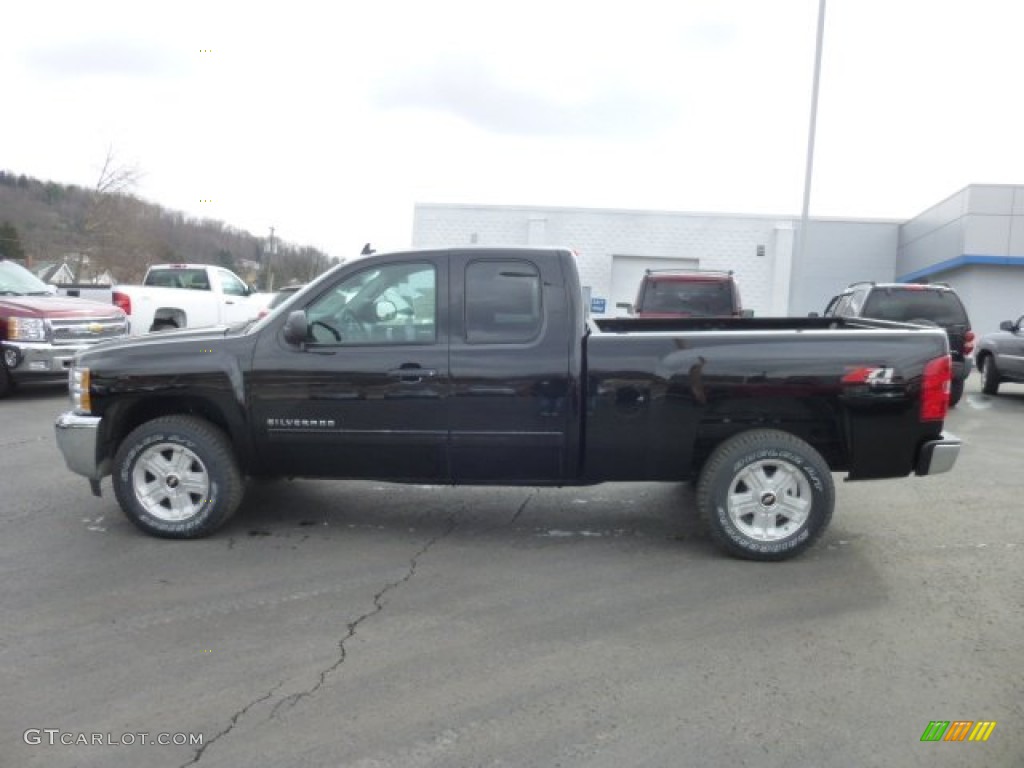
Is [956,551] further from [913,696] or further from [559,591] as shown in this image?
[559,591]

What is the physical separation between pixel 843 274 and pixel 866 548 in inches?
1166

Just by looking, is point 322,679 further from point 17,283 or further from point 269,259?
point 269,259

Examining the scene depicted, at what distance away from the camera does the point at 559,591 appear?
186 inches

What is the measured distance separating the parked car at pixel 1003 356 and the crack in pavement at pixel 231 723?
13883mm

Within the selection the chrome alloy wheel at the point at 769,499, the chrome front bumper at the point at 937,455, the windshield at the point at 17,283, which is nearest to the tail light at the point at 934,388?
the chrome front bumper at the point at 937,455

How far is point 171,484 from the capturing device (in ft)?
18.2

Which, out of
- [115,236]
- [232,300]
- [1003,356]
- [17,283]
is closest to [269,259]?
[115,236]

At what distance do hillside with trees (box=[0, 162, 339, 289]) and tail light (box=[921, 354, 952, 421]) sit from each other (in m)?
38.1

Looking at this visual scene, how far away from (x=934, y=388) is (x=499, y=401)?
8.43 feet

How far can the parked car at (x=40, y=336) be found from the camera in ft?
38.2

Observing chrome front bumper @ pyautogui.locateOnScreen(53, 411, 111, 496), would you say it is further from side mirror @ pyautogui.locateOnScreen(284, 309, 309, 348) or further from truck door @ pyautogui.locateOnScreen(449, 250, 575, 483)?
truck door @ pyautogui.locateOnScreen(449, 250, 575, 483)

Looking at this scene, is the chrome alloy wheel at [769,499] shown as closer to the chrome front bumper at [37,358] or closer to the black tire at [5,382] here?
the chrome front bumper at [37,358]

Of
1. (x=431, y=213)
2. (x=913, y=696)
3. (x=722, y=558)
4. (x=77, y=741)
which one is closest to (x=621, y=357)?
(x=722, y=558)

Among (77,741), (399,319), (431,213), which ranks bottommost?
(77,741)
